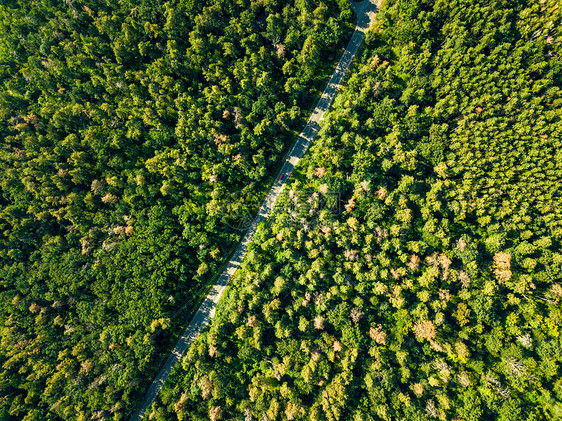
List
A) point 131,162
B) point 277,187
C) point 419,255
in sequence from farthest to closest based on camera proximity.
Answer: point 277,187 → point 131,162 → point 419,255

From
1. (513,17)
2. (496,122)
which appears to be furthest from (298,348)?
(513,17)

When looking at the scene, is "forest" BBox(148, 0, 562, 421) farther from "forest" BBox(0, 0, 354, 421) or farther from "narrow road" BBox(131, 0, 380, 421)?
"forest" BBox(0, 0, 354, 421)

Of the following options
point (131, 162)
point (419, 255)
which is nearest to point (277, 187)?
point (419, 255)

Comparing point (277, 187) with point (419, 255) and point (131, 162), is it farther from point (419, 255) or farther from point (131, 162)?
point (131, 162)

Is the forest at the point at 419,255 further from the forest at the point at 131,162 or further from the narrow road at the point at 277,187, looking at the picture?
the forest at the point at 131,162

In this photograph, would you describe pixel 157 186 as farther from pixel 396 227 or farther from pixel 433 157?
pixel 433 157

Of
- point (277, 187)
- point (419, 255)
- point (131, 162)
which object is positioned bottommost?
point (131, 162)
